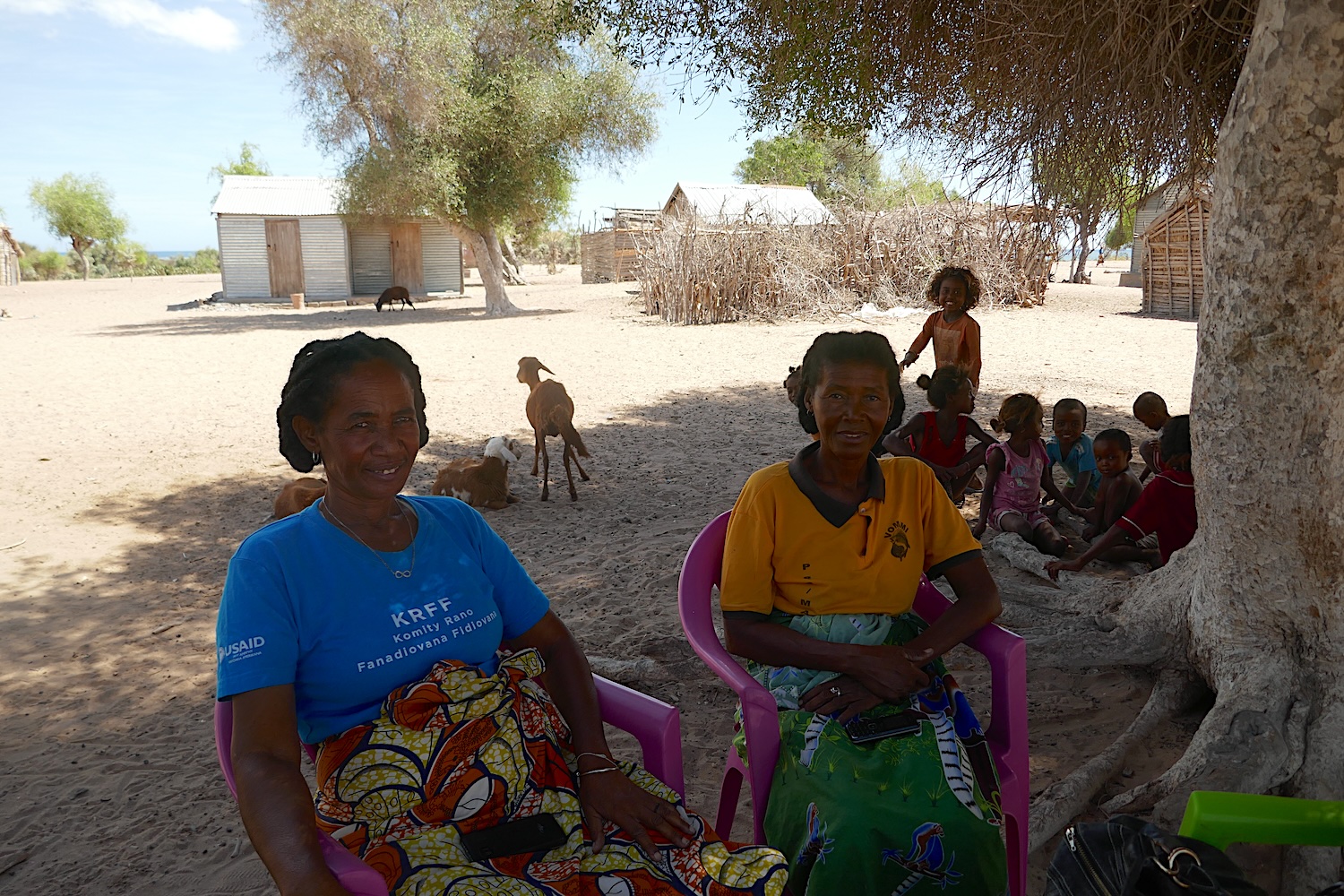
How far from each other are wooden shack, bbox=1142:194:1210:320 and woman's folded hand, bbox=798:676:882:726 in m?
18.5

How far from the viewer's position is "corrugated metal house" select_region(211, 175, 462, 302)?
2898 cm

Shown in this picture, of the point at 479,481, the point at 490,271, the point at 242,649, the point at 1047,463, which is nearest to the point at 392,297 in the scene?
the point at 490,271

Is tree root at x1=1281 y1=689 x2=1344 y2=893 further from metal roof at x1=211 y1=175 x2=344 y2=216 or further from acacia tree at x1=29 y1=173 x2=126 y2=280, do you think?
acacia tree at x1=29 y1=173 x2=126 y2=280

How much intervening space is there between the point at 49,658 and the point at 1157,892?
15.6ft

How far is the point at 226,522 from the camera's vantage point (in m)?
6.57

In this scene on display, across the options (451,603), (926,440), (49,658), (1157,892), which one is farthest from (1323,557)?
(49,658)

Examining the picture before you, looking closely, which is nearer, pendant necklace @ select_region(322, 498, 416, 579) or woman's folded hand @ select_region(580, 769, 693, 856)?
woman's folded hand @ select_region(580, 769, 693, 856)

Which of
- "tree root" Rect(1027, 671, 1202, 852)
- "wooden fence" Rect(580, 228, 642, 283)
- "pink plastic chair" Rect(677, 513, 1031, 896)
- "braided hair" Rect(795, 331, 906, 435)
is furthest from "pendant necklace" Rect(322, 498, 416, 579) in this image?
"wooden fence" Rect(580, 228, 642, 283)

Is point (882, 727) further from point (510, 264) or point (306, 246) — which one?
point (510, 264)

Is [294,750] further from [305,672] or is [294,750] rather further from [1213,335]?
[1213,335]

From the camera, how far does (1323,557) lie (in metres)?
2.58

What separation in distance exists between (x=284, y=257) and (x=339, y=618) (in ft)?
100

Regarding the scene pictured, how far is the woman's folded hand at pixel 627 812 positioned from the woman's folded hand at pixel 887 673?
1.97ft

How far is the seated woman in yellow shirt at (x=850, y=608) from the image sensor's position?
2100 millimetres
